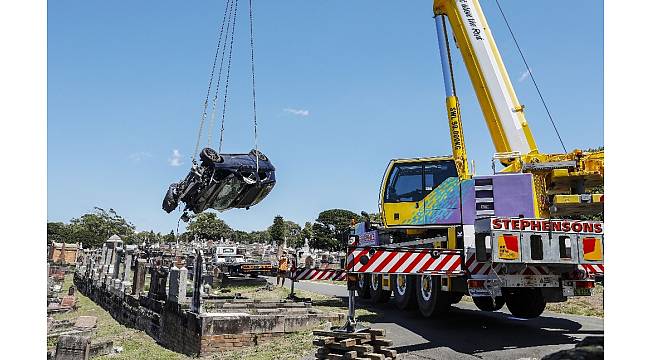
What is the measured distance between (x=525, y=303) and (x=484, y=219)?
342 centimetres

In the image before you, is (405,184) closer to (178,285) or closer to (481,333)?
(481,333)

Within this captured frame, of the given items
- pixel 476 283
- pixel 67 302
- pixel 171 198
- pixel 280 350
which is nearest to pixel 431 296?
pixel 476 283

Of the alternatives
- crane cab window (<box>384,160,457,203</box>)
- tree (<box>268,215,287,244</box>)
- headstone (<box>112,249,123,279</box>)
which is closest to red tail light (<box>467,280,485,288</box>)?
crane cab window (<box>384,160,457,203</box>)

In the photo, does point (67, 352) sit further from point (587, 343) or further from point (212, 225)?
point (212, 225)

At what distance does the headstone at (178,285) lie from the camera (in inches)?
428

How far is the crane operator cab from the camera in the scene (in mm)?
9008

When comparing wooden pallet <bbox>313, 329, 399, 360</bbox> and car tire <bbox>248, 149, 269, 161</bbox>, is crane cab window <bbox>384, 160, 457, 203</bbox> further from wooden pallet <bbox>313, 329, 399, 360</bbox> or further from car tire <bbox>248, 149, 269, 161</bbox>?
wooden pallet <bbox>313, 329, 399, 360</bbox>

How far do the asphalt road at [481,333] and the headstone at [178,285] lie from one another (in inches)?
166

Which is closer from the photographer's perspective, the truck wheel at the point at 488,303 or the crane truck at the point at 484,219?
the crane truck at the point at 484,219

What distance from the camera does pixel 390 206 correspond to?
32.2 ft

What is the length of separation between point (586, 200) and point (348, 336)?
5158 millimetres

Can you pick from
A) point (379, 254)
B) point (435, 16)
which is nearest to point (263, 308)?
point (379, 254)

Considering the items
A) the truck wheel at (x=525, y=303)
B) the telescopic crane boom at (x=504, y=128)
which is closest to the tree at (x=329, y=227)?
the telescopic crane boom at (x=504, y=128)

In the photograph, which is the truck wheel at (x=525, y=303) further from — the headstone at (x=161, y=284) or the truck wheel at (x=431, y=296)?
the headstone at (x=161, y=284)
